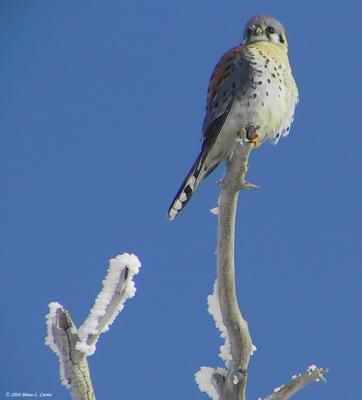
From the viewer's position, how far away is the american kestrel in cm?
605

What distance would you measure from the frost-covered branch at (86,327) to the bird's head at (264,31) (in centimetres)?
393

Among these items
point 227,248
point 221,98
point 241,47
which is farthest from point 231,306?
point 241,47

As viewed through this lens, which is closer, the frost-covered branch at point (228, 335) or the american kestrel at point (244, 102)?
the frost-covered branch at point (228, 335)

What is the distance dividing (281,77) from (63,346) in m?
3.48

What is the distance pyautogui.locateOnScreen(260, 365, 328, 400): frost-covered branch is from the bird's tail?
1.76 metres

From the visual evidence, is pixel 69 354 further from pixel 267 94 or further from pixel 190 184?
pixel 267 94

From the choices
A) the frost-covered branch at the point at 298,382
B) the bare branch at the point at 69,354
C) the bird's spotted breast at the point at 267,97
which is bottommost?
the frost-covered branch at the point at 298,382

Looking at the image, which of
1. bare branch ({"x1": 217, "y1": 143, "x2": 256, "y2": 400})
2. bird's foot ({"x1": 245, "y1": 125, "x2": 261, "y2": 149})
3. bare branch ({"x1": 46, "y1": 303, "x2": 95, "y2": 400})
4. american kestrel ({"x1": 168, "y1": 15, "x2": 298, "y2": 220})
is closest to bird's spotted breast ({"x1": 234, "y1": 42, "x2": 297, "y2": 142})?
american kestrel ({"x1": 168, "y1": 15, "x2": 298, "y2": 220})

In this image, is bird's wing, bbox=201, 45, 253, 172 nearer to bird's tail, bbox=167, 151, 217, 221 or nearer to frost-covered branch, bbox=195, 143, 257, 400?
bird's tail, bbox=167, 151, 217, 221

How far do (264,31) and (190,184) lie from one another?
75.7 inches

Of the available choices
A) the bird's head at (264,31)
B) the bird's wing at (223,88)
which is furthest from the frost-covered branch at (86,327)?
the bird's head at (264,31)

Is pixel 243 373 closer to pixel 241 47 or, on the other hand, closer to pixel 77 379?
pixel 77 379

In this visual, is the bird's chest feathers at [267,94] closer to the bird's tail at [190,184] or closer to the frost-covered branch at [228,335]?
the bird's tail at [190,184]

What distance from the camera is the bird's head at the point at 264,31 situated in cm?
690
